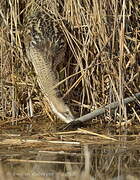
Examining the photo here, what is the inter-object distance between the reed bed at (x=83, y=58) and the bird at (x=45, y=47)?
0.23 ft

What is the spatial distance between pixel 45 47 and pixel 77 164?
143 cm

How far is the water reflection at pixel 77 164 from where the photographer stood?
2615 millimetres

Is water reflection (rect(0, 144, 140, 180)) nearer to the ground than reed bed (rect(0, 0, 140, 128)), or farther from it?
nearer to the ground

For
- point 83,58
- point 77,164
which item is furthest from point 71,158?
point 83,58

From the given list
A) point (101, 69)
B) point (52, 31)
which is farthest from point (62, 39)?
point (101, 69)

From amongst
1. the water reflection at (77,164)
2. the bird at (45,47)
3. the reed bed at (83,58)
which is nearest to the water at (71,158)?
the water reflection at (77,164)

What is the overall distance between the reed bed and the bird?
0.23 ft

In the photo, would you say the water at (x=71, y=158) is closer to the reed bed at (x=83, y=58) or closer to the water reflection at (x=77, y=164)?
the water reflection at (x=77, y=164)

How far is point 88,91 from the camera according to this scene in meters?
3.97

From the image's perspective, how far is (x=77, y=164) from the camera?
2826mm

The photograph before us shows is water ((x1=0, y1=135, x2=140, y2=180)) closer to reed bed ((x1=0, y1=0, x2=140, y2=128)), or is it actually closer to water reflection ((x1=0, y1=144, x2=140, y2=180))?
water reflection ((x1=0, y1=144, x2=140, y2=180))

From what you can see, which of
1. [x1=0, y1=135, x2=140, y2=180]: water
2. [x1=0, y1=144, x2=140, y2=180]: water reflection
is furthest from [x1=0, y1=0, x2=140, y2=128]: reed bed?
[x1=0, y1=144, x2=140, y2=180]: water reflection

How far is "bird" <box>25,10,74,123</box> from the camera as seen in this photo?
3957 millimetres

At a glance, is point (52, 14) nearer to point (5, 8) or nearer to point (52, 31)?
point (52, 31)
